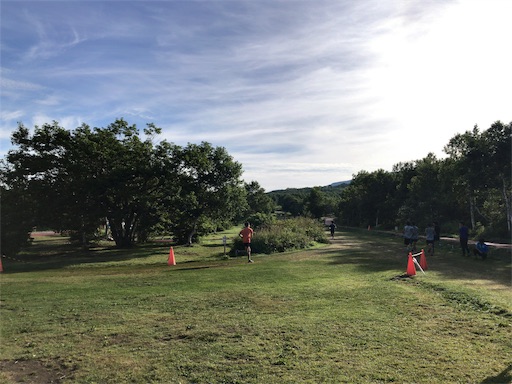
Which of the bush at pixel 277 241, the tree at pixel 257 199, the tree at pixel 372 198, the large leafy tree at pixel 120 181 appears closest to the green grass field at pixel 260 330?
the bush at pixel 277 241

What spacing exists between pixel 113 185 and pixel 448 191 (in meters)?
31.5

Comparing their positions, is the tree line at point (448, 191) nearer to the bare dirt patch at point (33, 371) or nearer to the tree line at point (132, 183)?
the tree line at point (132, 183)

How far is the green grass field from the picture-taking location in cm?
466

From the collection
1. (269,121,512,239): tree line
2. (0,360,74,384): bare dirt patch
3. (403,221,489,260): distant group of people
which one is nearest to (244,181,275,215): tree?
(269,121,512,239): tree line

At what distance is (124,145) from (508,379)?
2359 cm

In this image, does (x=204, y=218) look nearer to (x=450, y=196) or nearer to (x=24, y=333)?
(x=24, y=333)

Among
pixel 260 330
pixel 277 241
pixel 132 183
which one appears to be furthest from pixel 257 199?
pixel 260 330

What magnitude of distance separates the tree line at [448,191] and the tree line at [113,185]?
16.6m

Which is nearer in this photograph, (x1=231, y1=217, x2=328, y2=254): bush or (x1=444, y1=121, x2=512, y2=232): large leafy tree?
(x1=231, y1=217, x2=328, y2=254): bush

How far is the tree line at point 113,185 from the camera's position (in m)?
21.9

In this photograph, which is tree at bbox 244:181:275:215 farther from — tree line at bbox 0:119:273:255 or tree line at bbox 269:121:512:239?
tree line at bbox 0:119:273:255

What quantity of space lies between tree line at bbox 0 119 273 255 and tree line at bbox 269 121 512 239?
16594mm

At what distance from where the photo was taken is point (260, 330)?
6.19m

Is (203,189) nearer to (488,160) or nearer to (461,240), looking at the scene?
(461,240)
